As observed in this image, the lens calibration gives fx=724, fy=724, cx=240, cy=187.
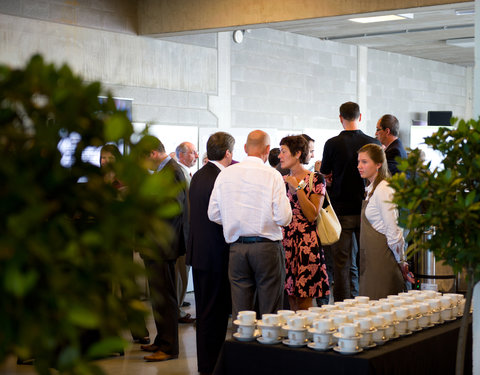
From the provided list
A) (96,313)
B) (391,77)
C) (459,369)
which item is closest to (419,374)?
(459,369)

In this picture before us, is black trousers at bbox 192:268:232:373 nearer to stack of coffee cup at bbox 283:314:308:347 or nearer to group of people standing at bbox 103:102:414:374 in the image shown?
group of people standing at bbox 103:102:414:374

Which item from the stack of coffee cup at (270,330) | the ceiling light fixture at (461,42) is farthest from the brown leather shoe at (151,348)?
the ceiling light fixture at (461,42)

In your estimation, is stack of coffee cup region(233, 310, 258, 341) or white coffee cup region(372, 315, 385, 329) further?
stack of coffee cup region(233, 310, 258, 341)

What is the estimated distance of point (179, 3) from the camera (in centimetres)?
859

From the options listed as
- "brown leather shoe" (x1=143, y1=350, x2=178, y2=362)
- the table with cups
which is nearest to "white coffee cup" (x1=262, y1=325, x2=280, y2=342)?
the table with cups

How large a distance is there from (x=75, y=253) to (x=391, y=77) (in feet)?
43.3

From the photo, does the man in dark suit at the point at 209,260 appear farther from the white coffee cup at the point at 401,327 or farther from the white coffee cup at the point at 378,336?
the white coffee cup at the point at 378,336

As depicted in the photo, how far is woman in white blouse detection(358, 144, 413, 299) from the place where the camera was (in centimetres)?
461

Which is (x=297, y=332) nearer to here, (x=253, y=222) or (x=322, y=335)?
(x=322, y=335)

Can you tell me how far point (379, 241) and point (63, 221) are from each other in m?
3.81

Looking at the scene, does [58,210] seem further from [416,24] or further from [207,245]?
[416,24]

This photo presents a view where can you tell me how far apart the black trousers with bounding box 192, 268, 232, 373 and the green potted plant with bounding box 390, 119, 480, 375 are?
90.7 inches

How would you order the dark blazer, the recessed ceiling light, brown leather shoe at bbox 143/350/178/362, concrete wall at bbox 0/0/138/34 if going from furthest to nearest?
the recessed ceiling light < concrete wall at bbox 0/0/138/34 < the dark blazer < brown leather shoe at bbox 143/350/178/362

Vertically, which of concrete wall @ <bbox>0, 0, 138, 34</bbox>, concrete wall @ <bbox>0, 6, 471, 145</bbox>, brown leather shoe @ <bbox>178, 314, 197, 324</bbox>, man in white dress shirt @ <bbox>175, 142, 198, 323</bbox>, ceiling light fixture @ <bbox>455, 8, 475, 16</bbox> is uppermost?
ceiling light fixture @ <bbox>455, 8, 475, 16</bbox>
